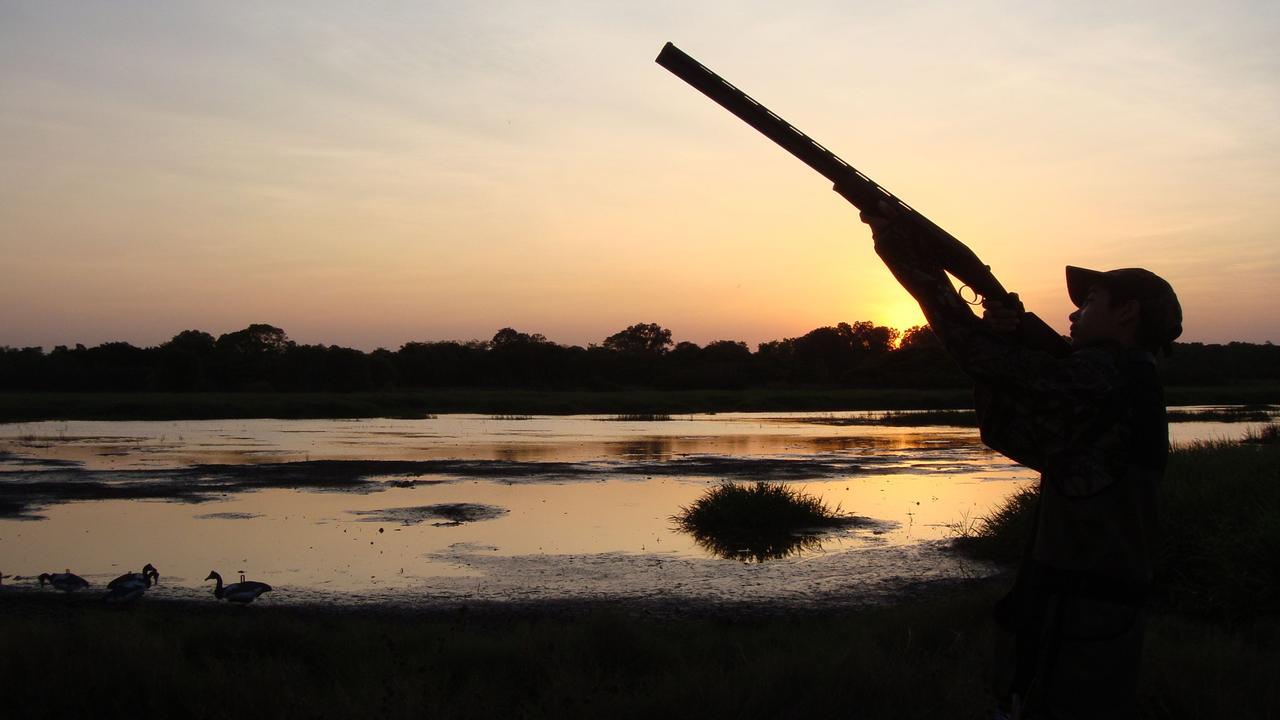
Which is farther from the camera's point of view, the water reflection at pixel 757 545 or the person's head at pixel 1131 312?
the water reflection at pixel 757 545

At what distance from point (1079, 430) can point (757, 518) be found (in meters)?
13.5

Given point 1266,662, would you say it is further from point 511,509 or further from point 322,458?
point 322,458

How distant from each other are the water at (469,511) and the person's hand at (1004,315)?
7972mm

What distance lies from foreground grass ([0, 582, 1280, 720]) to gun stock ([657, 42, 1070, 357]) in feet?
10.5

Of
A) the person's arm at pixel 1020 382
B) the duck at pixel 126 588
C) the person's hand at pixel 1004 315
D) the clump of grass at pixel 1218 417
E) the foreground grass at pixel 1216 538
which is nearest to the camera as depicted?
the person's arm at pixel 1020 382

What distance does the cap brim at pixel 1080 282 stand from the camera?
10.4 feet

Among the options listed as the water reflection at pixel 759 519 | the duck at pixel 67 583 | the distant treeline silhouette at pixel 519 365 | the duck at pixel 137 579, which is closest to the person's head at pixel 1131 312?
the duck at pixel 137 579

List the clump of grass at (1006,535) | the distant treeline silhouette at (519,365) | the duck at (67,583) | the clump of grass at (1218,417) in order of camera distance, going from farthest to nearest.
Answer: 1. the distant treeline silhouette at (519,365)
2. the clump of grass at (1218,417)
3. the clump of grass at (1006,535)
4. the duck at (67,583)

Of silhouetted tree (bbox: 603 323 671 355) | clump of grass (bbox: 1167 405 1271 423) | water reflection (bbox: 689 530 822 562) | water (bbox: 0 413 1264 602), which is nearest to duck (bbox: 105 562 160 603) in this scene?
water (bbox: 0 413 1264 602)

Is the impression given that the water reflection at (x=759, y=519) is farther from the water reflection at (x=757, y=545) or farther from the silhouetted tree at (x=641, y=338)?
the silhouetted tree at (x=641, y=338)

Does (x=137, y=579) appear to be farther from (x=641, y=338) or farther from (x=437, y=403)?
(x=641, y=338)

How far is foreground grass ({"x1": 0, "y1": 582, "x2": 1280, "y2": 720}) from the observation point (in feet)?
19.7

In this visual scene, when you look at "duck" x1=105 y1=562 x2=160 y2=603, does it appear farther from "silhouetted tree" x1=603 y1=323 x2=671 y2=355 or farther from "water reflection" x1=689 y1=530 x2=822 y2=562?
"silhouetted tree" x1=603 y1=323 x2=671 y2=355

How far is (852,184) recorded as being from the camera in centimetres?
401
